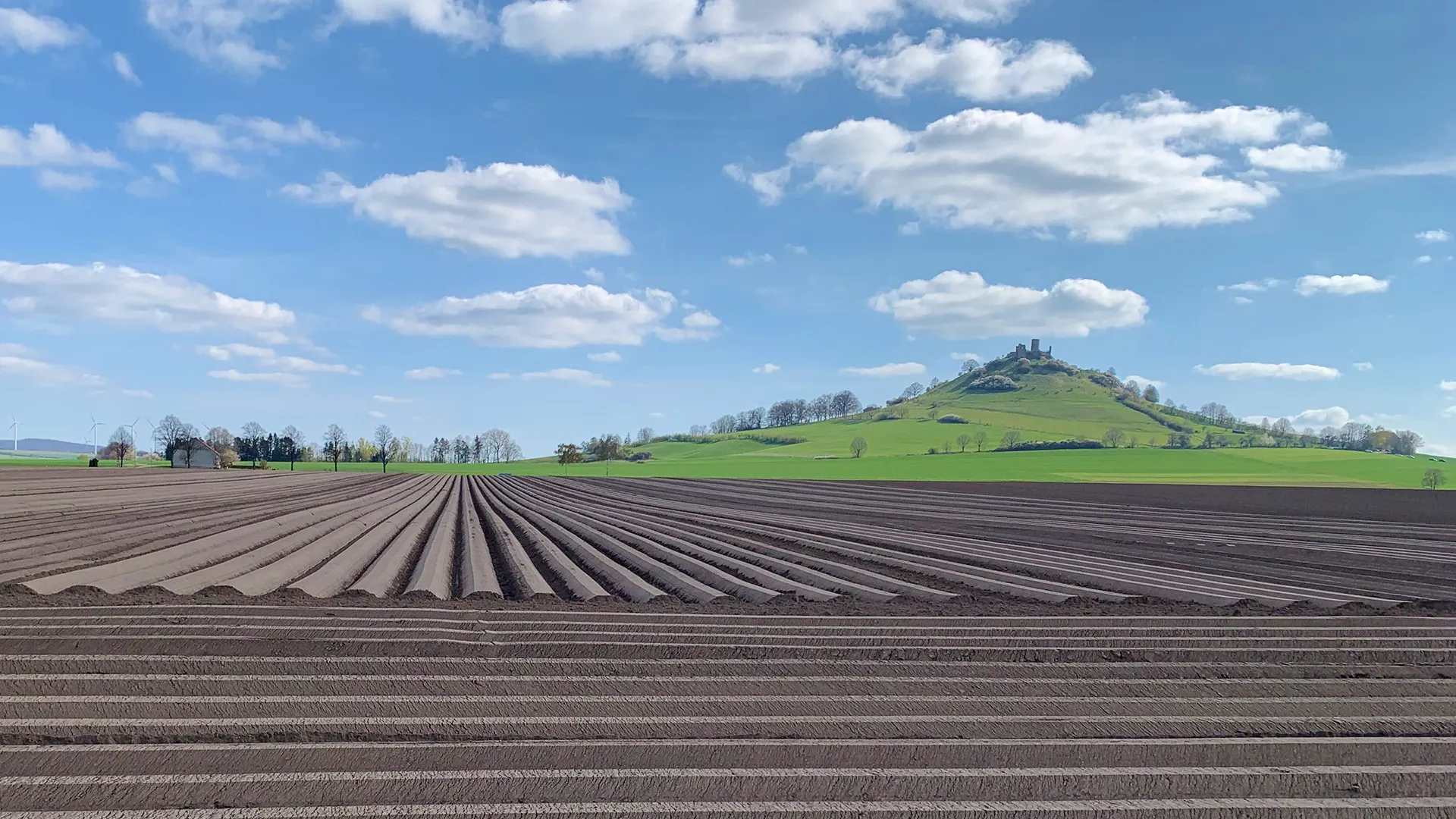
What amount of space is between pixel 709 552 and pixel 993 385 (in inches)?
7061

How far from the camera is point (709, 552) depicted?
17078mm

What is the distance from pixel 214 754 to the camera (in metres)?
5.66

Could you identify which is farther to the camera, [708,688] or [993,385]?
[993,385]

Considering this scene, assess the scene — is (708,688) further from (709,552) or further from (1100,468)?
(1100,468)

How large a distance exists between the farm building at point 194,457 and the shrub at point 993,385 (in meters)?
142

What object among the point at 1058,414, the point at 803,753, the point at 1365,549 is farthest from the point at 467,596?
the point at 1058,414

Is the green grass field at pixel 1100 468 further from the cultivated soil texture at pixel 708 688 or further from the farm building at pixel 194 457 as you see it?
the cultivated soil texture at pixel 708 688

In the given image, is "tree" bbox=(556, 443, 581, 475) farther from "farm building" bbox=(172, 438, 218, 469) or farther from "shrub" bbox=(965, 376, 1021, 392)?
"shrub" bbox=(965, 376, 1021, 392)

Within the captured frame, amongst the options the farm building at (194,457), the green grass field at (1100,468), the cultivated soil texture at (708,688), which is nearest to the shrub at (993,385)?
the green grass field at (1100,468)

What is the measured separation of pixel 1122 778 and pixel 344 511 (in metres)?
23.4

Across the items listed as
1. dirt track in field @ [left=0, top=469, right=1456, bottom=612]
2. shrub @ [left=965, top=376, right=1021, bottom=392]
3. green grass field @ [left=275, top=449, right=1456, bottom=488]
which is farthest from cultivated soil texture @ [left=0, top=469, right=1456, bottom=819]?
shrub @ [left=965, top=376, right=1021, bottom=392]

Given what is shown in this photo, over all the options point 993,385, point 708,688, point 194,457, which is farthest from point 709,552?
point 993,385

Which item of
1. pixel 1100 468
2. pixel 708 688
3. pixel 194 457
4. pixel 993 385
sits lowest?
pixel 708 688

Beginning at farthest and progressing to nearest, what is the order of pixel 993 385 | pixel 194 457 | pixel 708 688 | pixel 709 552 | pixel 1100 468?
pixel 993 385, pixel 194 457, pixel 1100 468, pixel 709 552, pixel 708 688
